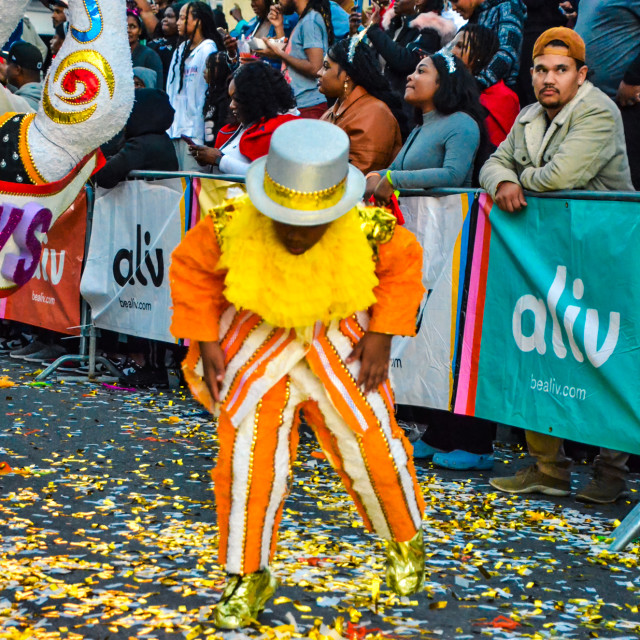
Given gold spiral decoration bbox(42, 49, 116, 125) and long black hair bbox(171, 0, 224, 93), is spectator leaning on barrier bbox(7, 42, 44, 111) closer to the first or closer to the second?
long black hair bbox(171, 0, 224, 93)

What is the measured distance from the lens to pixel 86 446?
6094mm

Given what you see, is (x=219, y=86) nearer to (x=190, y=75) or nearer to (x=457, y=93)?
(x=190, y=75)

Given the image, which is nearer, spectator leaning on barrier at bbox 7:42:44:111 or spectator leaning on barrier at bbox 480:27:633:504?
spectator leaning on barrier at bbox 480:27:633:504

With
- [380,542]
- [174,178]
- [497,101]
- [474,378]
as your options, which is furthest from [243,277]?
[174,178]

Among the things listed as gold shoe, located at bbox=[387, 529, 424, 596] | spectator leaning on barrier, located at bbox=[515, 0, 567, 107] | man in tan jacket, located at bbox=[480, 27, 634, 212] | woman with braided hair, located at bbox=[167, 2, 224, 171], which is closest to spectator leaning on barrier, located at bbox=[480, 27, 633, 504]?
man in tan jacket, located at bbox=[480, 27, 634, 212]

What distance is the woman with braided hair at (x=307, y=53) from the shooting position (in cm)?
832

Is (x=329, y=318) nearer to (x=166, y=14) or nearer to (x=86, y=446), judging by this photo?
(x=86, y=446)

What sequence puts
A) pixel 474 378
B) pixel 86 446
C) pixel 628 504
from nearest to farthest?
pixel 628 504, pixel 474 378, pixel 86 446

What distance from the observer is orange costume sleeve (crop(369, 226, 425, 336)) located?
3.37 m

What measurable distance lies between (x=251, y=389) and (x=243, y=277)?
1.24 ft

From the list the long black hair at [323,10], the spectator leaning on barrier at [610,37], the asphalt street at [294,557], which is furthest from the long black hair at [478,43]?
the asphalt street at [294,557]

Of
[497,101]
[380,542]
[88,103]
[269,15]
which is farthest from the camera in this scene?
[269,15]

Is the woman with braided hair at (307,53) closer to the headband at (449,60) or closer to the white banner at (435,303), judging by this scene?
the headband at (449,60)

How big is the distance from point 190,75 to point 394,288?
6304mm
